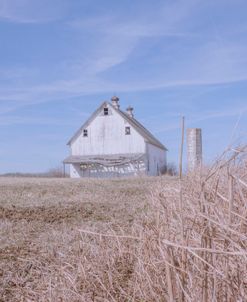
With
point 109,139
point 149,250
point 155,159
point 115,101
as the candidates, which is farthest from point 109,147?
point 149,250

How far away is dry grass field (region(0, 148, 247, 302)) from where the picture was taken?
6.67 feet

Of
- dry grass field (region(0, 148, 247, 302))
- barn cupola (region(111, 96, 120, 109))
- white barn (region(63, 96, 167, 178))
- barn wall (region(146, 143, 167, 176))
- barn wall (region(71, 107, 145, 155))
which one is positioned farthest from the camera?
barn cupola (region(111, 96, 120, 109))

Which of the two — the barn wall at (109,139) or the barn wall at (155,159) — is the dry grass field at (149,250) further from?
the barn wall at (155,159)

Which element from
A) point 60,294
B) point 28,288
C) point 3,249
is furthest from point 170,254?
point 3,249

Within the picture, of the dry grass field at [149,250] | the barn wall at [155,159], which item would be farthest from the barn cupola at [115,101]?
the dry grass field at [149,250]

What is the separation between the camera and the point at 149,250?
288 cm

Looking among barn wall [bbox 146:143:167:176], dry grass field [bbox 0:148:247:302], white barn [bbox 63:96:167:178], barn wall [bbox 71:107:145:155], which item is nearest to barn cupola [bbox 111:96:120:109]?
white barn [bbox 63:96:167:178]

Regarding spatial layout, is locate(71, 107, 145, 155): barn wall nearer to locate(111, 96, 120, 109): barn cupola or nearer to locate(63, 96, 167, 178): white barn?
locate(63, 96, 167, 178): white barn

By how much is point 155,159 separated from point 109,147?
164 inches

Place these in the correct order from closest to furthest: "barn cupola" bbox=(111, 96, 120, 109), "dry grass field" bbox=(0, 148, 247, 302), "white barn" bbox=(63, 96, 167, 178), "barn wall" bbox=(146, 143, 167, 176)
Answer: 1. "dry grass field" bbox=(0, 148, 247, 302)
2. "white barn" bbox=(63, 96, 167, 178)
3. "barn wall" bbox=(146, 143, 167, 176)
4. "barn cupola" bbox=(111, 96, 120, 109)

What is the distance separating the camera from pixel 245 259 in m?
2.03

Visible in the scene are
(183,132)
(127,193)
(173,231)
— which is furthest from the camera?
(127,193)

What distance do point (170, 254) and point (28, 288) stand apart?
1517 mm

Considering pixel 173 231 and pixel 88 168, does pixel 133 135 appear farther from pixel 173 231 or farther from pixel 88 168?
pixel 173 231
